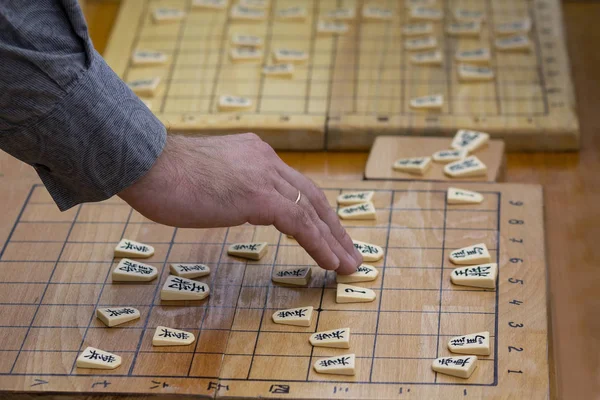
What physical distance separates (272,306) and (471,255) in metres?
0.32

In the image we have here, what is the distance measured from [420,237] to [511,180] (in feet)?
1.16

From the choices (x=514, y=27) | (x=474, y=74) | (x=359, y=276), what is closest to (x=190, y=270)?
(x=359, y=276)

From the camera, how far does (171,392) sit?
1168 mm

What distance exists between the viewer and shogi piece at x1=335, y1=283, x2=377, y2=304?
51.6 inches

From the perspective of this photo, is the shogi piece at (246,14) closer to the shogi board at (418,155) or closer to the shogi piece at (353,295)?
the shogi board at (418,155)

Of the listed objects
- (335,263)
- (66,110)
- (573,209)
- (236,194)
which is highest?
(66,110)

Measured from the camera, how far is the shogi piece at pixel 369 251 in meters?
1.39

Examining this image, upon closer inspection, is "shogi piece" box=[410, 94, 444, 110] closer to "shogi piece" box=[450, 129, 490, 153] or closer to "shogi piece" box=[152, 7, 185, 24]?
"shogi piece" box=[450, 129, 490, 153]

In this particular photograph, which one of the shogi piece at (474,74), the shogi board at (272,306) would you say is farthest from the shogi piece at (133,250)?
the shogi piece at (474,74)

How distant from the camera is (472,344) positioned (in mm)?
1210

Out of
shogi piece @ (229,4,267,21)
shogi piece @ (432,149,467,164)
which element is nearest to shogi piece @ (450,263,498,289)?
shogi piece @ (432,149,467,164)

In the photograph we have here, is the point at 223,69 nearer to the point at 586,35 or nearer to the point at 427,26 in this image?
the point at 427,26

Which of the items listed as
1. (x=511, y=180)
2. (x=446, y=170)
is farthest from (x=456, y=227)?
(x=511, y=180)

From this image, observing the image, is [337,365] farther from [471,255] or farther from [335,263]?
[471,255]
